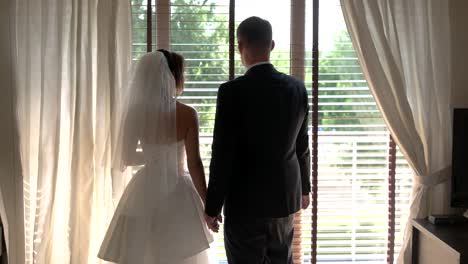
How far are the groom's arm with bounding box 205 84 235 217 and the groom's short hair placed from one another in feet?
0.71

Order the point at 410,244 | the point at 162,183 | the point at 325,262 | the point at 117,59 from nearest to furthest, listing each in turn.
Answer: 1. the point at 162,183
2. the point at 117,59
3. the point at 410,244
4. the point at 325,262

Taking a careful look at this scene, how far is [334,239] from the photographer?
2557 millimetres

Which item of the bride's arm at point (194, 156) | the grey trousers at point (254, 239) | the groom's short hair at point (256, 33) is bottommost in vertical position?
the grey trousers at point (254, 239)

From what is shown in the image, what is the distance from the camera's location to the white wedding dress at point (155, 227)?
1.96 metres

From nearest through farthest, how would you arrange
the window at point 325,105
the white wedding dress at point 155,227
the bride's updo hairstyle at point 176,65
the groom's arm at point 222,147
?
the groom's arm at point 222,147, the white wedding dress at point 155,227, the bride's updo hairstyle at point 176,65, the window at point 325,105

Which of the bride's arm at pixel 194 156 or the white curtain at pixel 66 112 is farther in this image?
the white curtain at pixel 66 112

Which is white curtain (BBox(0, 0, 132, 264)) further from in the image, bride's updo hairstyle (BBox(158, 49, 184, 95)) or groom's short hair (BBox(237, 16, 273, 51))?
groom's short hair (BBox(237, 16, 273, 51))

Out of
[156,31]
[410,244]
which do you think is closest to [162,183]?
[156,31]

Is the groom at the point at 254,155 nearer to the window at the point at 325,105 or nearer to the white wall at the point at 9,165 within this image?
the window at the point at 325,105

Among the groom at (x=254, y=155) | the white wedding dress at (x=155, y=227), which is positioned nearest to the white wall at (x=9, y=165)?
the white wedding dress at (x=155, y=227)

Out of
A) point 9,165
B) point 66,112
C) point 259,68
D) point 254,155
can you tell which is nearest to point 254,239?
point 254,155

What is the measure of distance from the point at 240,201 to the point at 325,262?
951mm

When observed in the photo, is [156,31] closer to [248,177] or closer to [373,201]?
[248,177]

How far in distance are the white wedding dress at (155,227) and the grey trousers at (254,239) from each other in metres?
0.16
